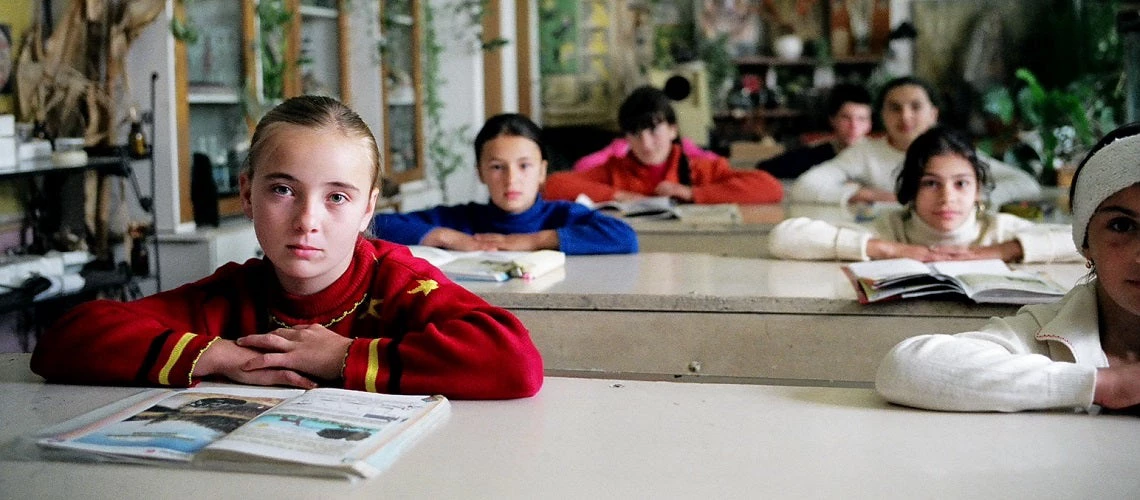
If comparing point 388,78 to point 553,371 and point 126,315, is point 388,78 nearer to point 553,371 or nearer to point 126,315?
point 553,371

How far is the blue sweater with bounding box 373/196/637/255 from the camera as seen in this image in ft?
9.68

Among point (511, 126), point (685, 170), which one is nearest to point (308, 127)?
point (511, 126)

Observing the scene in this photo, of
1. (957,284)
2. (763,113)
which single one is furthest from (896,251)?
(763,113)

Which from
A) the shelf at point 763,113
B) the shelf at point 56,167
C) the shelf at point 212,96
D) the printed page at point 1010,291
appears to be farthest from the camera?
the shelf at point 763,113

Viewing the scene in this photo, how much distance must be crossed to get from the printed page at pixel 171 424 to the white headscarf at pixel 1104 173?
983 millimetres

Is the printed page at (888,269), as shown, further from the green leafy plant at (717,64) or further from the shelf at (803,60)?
the shelf at (803,60)

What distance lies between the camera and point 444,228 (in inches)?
119

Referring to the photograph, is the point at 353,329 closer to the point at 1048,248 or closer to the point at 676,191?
the point at 1048,248

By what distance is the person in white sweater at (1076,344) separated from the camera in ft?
4.24

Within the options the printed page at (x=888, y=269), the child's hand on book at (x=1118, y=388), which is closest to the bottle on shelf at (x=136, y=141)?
the printed page at (x=888, y=269)

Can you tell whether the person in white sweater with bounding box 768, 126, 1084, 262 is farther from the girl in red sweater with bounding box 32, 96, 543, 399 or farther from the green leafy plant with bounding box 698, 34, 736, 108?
the green leafy plant with bounding box 698, 34, 736, 108

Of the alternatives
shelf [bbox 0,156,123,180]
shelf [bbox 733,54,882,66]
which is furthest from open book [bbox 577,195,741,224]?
shelf [bbox 733,54,882,66]

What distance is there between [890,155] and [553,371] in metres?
2.59

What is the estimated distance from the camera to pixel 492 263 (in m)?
2.62
